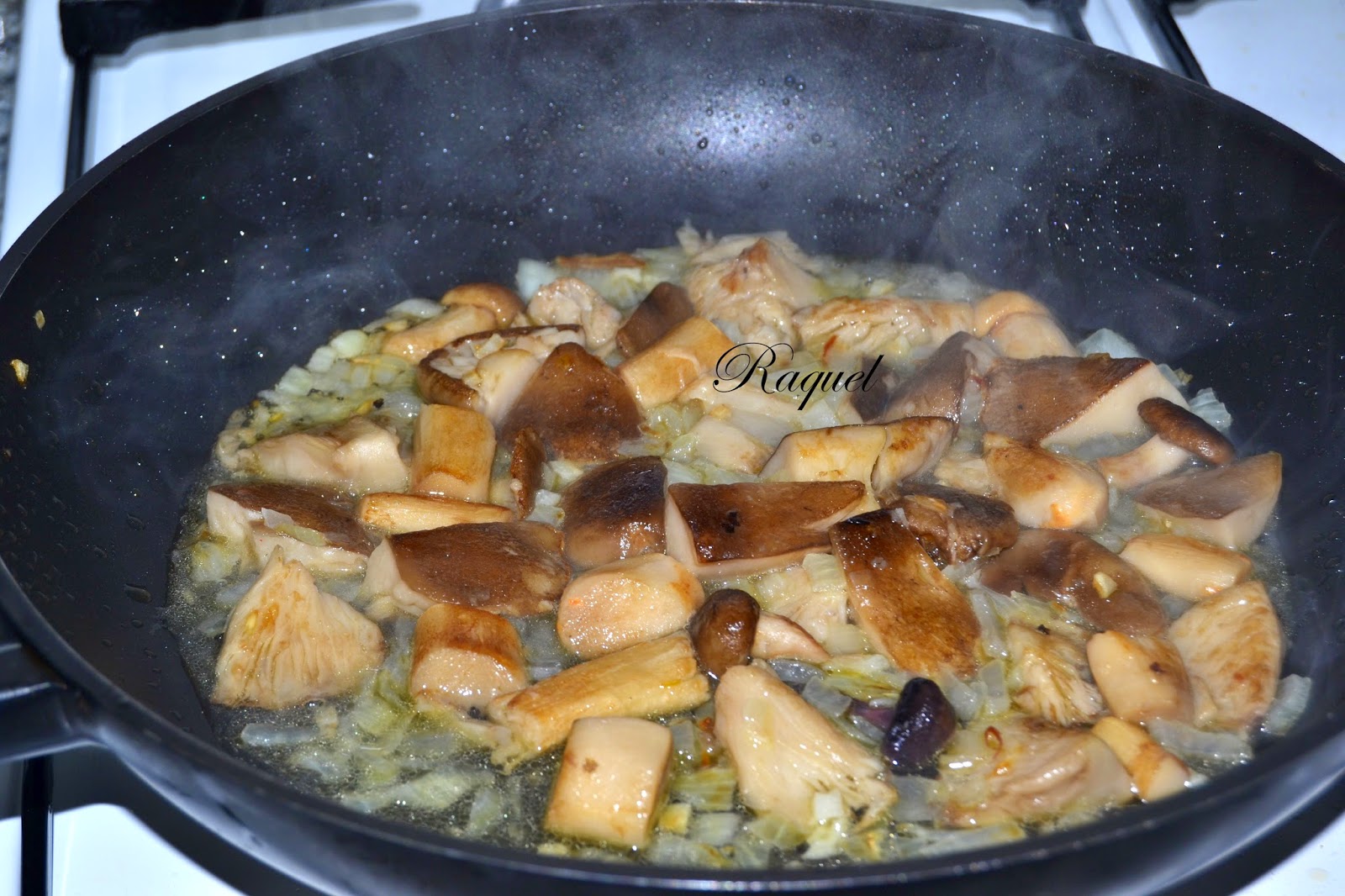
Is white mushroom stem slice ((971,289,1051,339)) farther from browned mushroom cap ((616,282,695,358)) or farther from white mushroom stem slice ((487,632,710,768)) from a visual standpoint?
white mushroom stem slice ((487,632,710,768))

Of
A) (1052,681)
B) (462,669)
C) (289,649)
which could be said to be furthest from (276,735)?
(1052,681)

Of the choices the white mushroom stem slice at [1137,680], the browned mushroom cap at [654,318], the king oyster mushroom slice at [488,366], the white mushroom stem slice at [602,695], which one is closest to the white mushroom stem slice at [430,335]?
the king oyster mushroom slice at [488,366]

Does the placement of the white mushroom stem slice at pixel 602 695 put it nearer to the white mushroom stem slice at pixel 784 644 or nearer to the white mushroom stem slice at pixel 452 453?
the white mushroom stem slice at pixel 784 644

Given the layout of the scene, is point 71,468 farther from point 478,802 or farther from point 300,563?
point 478,802

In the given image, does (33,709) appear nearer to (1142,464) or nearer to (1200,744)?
(1200,744)

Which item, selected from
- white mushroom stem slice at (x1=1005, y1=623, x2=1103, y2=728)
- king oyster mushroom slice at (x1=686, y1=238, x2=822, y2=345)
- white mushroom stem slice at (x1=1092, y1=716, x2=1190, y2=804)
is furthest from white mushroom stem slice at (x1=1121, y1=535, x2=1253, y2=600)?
king oyster mushroom slice at (x1=686, y1=238, x2=822, y2=345)

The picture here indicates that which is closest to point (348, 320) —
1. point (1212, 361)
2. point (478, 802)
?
point (478, 802)
